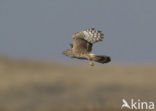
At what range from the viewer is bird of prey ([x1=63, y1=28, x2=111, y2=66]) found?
2773 centimetres

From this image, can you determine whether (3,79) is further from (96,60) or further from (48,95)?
(96,60)

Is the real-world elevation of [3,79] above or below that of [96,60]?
above

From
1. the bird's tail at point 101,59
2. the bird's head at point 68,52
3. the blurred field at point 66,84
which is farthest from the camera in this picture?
the blurred field at point 66,84

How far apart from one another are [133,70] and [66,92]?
5842 millimetres

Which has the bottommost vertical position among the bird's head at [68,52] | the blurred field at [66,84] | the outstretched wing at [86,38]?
the bird's head at [68,52]

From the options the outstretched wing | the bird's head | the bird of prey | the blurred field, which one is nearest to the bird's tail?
the bird of prey

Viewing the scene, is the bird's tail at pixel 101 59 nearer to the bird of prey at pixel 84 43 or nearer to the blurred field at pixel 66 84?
the bird of prey at pixel 84 43

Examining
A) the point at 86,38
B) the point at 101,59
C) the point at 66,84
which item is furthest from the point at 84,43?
the point at 66,84

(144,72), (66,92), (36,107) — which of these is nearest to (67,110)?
(36,107)

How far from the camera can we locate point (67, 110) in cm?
3578

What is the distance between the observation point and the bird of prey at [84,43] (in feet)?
91.0

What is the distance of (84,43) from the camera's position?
28000 mm

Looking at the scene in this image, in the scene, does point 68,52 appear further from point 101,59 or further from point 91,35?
point 101,59

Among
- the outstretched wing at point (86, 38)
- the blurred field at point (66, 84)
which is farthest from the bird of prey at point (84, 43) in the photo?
the blurred field at point (66, 84)
